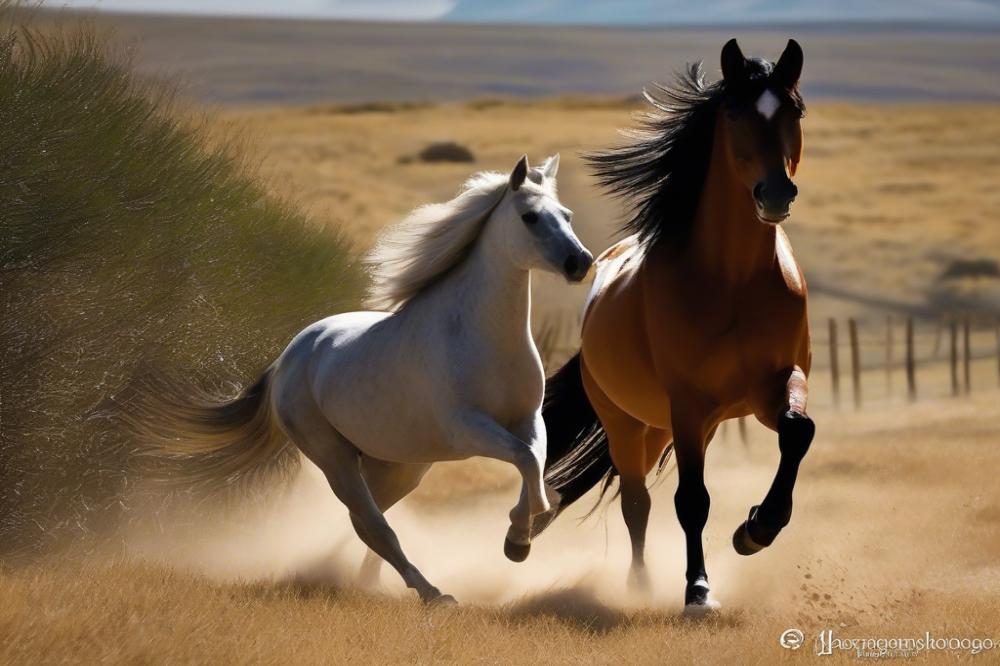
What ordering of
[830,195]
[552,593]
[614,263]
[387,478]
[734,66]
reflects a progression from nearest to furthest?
[734,66]
[552,593]
[387,478]
[614,263]
[830,195]

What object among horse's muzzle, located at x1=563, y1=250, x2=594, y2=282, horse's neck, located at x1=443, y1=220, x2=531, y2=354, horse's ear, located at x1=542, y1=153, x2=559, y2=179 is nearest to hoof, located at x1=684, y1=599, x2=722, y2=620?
horse's neck, located at x1=443, y1=220, x2=531, y2=354

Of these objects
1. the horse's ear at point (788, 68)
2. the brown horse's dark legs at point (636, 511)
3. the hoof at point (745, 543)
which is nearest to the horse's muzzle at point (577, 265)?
the horse's ear at point (788, 68)

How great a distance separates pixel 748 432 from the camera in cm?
2525

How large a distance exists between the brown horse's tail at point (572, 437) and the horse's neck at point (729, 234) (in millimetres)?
2569

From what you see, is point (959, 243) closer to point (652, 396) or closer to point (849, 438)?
point (849, 438)

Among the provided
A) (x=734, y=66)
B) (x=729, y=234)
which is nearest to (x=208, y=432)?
(x=729, y=234)

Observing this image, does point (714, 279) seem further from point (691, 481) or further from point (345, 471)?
point (345, 471)

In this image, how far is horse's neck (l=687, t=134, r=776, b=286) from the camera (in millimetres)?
8188

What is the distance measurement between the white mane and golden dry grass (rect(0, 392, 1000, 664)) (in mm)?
1688

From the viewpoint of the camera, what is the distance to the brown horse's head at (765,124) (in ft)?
25.1

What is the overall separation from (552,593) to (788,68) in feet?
10.5

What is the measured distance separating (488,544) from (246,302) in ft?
8.68

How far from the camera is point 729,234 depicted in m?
8.24

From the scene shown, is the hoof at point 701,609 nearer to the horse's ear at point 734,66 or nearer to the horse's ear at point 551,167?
the horse's ear at point 551,167
